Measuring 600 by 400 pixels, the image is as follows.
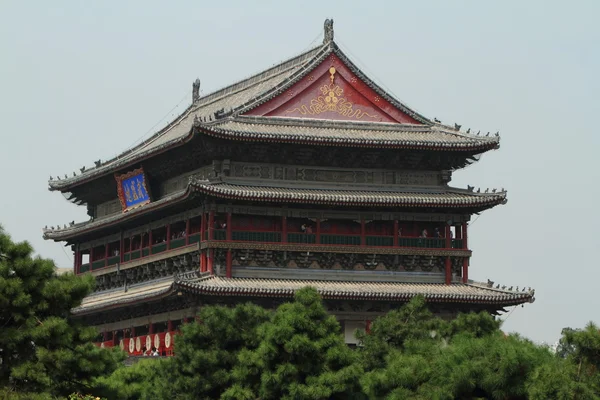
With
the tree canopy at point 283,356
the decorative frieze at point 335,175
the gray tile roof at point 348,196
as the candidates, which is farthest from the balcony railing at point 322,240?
the tree canopy at point 283,356

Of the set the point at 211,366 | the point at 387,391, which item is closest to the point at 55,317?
the point at 211,366

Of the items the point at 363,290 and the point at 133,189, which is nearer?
the point at 363,290

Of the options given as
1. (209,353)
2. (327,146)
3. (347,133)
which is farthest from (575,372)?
(347,133)

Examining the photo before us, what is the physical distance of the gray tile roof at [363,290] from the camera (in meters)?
51.3

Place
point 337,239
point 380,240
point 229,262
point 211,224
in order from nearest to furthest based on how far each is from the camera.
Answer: point 229,262 → point 211,224 → point 337,239 → point 380,240

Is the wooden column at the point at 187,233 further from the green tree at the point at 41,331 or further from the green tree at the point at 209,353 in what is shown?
the green tree at the point at 41,331

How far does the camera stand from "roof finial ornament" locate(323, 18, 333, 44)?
192ft

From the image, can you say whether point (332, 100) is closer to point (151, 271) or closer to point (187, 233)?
point (187, 233)

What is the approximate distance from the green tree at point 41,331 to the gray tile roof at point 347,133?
18.6 meters

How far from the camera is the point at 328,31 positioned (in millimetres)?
58969

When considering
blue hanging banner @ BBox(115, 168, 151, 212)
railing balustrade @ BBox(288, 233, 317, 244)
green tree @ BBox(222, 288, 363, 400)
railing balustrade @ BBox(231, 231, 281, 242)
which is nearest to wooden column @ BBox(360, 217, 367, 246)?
railing balustrade @ BBox(288, 233, 317, 244)

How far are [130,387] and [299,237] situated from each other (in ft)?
41.8

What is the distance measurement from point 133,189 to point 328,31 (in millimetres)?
11805

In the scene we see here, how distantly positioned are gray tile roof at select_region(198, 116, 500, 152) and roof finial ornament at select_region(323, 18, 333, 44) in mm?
4159
